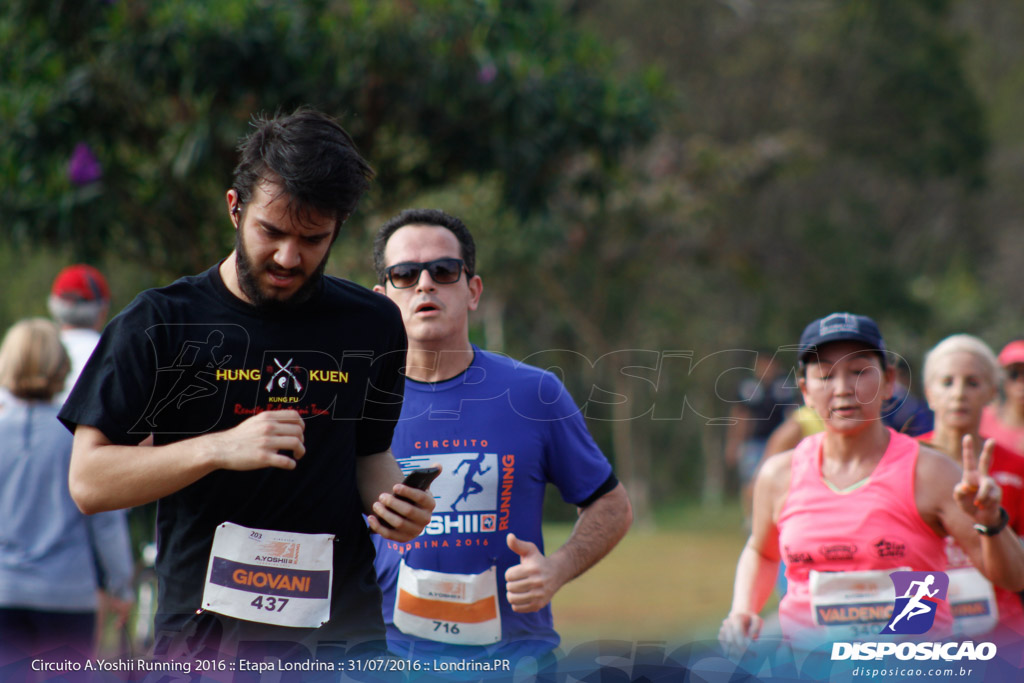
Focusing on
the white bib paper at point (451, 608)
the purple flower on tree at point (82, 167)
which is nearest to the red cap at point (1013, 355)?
the white bib paper at point (451, 608)

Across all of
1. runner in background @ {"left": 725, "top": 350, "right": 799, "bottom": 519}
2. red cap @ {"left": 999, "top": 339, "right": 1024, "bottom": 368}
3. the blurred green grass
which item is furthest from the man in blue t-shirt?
runner in background @ {"left": 725, "top": 350, "right": 799, "bottom": 519}

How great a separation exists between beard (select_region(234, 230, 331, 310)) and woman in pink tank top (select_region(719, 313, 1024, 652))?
5.24ft

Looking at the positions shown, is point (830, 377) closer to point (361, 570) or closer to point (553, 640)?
point (553, 640)

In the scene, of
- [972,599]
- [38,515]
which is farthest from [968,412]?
[38,515]

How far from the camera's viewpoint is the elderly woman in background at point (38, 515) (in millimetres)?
4465

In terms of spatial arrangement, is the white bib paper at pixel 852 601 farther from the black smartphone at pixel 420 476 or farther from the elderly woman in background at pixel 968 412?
the black smartphone at pixel 420 476

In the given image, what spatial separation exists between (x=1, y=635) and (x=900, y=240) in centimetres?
2470

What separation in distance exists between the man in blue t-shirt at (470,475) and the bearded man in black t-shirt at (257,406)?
562 millimetres

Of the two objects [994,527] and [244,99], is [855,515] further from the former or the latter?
[244,99]

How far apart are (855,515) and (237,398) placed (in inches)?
79.4

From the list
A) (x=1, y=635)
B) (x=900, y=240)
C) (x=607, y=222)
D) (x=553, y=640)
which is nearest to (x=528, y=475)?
(x=553, y=640)

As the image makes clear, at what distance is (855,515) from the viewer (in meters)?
3.53

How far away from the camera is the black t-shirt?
8.18ft

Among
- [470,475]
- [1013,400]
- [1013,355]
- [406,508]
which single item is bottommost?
[406,508]
